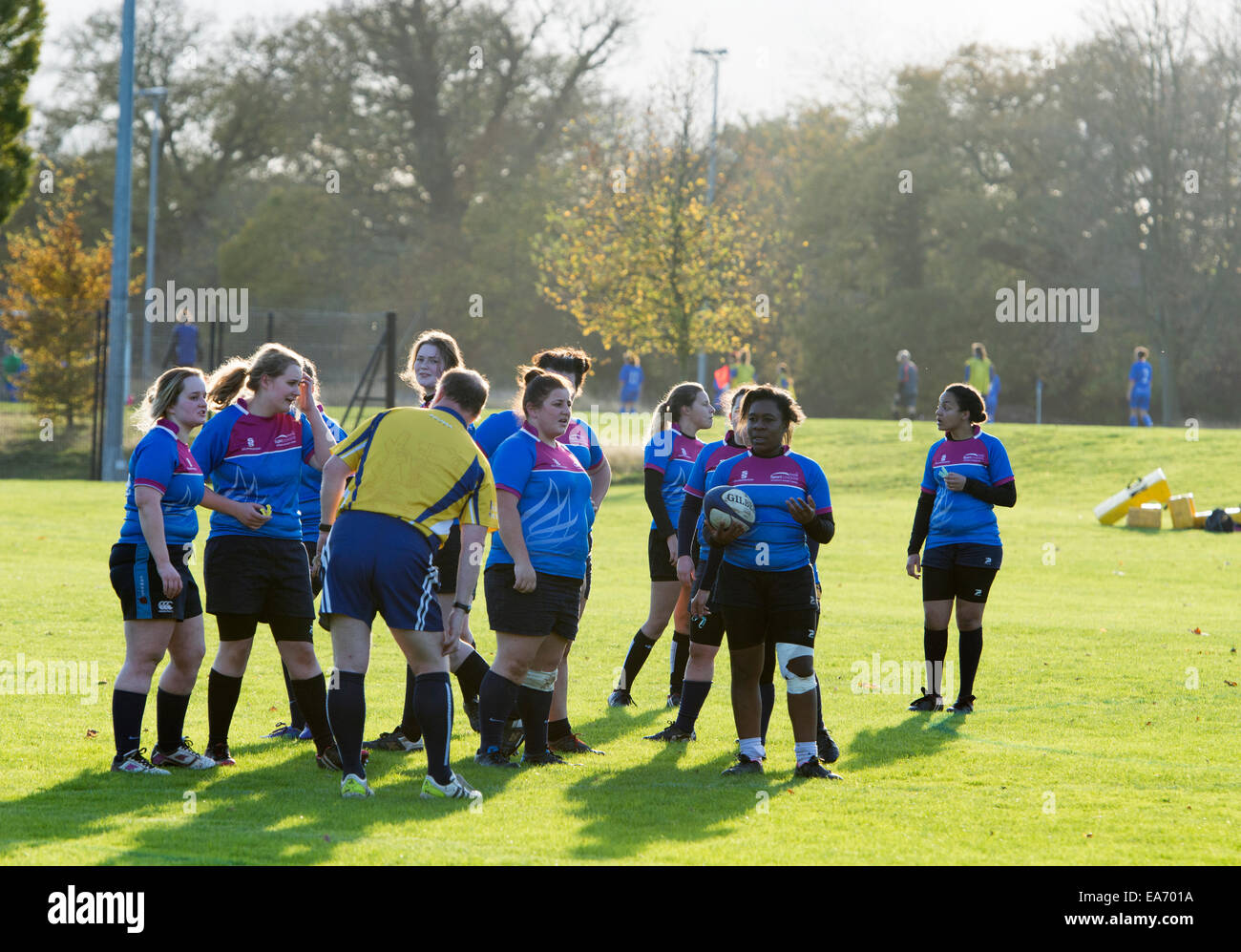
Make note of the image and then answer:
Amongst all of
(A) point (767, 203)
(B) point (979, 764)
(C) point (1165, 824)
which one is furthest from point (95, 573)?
(A) point (767, 203)

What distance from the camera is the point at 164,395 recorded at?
21.6ft

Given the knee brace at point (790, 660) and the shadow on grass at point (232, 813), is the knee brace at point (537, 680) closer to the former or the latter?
the shadow on grass at point (232, 813)

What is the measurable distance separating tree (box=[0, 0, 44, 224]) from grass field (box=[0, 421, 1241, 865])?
646 inches

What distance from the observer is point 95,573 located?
14953 mm

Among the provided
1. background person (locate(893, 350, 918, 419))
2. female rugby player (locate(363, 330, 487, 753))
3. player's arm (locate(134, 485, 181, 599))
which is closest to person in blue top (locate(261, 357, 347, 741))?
female rugby player (locate(363, 330, 487, 753))

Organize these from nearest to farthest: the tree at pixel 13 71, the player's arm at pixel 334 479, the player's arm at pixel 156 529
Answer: the player's arm at pixel 334 479 → the player's arm at pixel 156 529 → the tree at pixel 13 71

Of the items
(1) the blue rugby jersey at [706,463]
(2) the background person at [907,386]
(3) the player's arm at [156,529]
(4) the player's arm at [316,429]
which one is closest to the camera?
(3) the player's arm at [156,529]

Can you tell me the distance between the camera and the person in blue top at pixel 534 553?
6.63m

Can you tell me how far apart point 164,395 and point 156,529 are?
69 cm

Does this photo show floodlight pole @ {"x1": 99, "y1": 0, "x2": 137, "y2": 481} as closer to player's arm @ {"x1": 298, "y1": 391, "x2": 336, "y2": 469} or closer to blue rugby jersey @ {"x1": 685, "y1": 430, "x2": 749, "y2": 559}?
player's arm @ {"x1": 298, "y1": 391, "x2": 336, "y2": 469}

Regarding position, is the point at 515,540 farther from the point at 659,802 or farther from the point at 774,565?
the point at 659,802

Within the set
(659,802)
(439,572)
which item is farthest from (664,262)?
(659,802)
